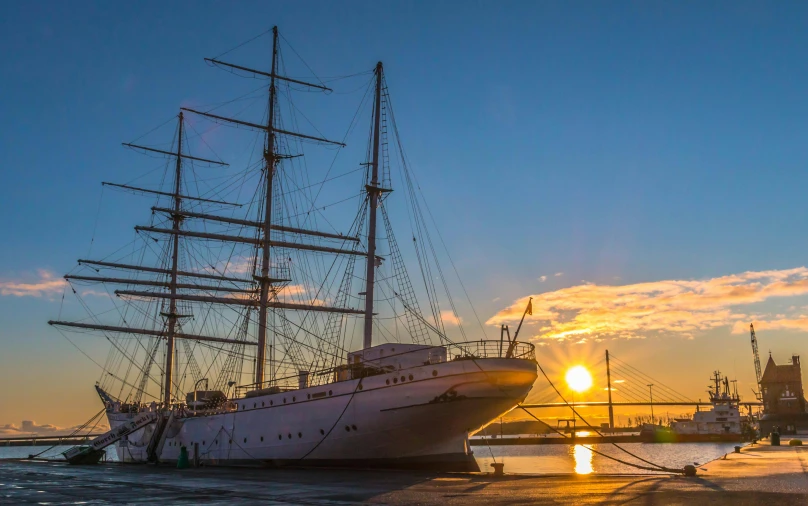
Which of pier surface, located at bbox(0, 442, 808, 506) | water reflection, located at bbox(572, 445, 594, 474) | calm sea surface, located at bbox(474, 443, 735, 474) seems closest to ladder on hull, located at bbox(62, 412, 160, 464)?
pier surface, located at bbox(0, 442, 808, 506)

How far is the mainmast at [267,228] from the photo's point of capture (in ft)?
157

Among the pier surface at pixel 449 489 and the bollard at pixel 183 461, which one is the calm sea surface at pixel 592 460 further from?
the bollard at pixel 183 461

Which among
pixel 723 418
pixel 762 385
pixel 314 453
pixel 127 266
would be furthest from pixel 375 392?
pixel 762 385

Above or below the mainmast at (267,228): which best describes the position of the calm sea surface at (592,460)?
below

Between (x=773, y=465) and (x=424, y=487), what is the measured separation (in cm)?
1533

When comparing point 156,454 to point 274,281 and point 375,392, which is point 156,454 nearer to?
point 274,281

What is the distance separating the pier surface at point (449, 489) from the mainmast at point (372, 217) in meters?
12.3

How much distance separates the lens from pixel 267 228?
167 feet

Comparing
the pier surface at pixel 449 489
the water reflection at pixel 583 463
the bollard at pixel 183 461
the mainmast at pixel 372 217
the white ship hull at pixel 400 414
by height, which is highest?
the mainmast at pixel 372 217

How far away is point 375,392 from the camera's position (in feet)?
107

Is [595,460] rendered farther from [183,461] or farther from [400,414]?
[400,414]

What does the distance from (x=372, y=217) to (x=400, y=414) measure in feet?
45.6

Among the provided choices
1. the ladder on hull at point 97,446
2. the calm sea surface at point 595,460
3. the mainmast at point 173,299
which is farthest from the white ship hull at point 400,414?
the mainmast at point 173,299

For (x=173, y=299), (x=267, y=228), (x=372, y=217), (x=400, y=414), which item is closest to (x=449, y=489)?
(x=400, y=414)
